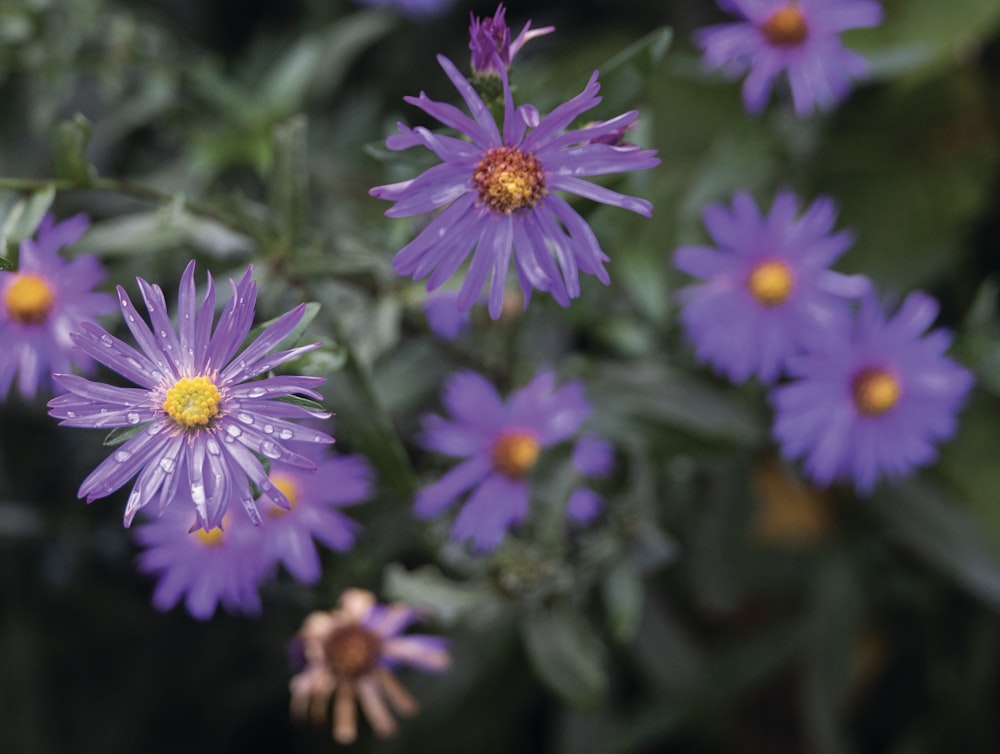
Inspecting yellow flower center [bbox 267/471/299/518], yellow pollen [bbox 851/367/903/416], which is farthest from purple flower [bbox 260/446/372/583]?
yellow pollen [bbox 851/367/903/416]

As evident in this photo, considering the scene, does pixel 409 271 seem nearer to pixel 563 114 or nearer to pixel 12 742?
pixel 563 114

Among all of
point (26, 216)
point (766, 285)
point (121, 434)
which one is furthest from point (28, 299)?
point (766, 285)

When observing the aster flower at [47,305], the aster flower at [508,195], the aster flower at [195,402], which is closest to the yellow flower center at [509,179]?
the aster flower at [508,195]

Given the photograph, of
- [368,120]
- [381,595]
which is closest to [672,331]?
[381,595]

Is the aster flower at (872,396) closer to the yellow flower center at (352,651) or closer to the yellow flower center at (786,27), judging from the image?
the yellow flower center at (786,27)

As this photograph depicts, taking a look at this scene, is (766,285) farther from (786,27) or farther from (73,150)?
(73,150)

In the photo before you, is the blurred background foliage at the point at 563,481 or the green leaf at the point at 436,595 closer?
the green leaf at the point at 436,595
